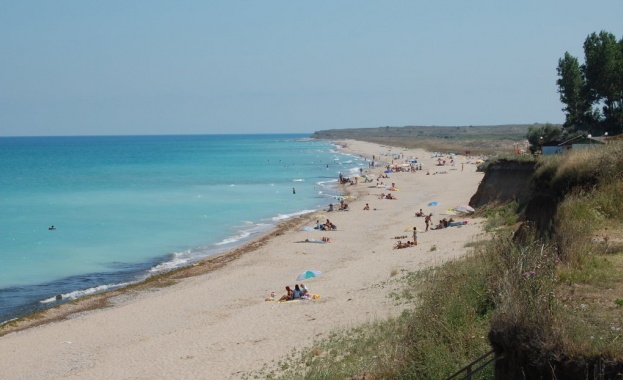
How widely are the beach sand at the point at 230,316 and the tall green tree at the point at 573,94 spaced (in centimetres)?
2855

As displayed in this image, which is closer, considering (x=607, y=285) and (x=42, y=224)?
(x=607, y=285)

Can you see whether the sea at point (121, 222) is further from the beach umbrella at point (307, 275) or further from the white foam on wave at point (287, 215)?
the beach umbrella at point (307, 275)

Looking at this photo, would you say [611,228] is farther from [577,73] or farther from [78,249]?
[577,73]

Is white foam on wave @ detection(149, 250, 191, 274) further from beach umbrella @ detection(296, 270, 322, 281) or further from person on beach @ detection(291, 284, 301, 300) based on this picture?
person on beach @ detection(291, 284, 301, 300)

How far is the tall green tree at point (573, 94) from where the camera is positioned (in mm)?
51938

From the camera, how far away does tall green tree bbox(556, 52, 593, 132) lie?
2045 inches

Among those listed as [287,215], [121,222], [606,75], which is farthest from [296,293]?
[606,75]

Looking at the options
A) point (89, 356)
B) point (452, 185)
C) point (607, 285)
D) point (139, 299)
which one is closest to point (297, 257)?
point (139, 299)

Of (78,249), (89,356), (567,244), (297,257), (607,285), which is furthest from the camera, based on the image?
(78,249)

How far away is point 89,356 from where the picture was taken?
16.2 meters

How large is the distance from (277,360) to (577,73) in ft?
158

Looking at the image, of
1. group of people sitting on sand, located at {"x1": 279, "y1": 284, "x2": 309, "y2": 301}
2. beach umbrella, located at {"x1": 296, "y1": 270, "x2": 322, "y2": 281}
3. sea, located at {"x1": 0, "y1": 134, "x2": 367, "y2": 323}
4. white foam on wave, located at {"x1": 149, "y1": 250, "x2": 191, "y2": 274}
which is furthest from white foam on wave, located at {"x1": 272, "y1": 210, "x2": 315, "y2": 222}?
group of people sitting on sand, located at {"x1": 279, "y1": 284, "x2": 309, "y2": 301}

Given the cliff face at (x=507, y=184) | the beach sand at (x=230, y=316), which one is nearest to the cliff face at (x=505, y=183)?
the cliff face at (x=507, y=184)

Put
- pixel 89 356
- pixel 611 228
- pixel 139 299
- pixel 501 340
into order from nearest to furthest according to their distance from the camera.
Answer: pixel 501 340 → pixel 611 228 → pixel 89 356 → pixel 139 299
